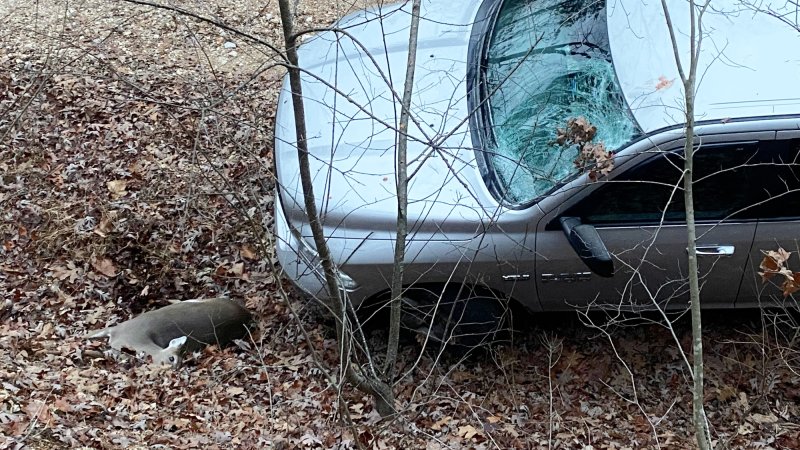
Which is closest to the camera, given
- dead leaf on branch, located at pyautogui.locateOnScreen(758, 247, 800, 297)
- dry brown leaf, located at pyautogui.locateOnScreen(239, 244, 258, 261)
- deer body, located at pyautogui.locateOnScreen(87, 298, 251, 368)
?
dead leaf on branch, located at pyautogui.locateOnScreen(758, 247, 800, 297)

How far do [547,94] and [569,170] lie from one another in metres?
0.58

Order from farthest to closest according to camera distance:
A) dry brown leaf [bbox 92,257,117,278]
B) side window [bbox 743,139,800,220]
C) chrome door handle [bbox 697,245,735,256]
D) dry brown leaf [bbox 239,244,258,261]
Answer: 1. dry brown leaf [bbox 239,244,258,261]
2. dry brown leaf [bbox 92,257,117,278]
3. chrome door handle [bbox 697,245,735,256]
4. side window [bbox 743,139,800,220]

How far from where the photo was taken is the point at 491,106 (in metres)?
4.57

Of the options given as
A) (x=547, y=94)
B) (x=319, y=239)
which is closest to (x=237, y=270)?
(x=319, y=239)

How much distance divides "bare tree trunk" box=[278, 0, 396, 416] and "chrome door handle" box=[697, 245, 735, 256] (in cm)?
187

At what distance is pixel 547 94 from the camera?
14.9 feet

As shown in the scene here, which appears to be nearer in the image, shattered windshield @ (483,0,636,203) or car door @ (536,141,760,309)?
car door @ (536,141,760,309)

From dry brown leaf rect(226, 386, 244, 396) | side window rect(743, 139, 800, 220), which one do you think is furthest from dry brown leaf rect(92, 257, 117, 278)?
side window rect(743, 139, 800, 220)

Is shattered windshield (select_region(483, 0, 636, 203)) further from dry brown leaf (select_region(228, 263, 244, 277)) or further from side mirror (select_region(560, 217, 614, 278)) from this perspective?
dry brown leaf (select_region(228, 263, 244, 277))

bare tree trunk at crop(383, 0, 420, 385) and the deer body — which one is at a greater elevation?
bare tree trunk at crop(383, 0, 420, 385)

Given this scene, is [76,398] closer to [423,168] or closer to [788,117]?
[423,168]

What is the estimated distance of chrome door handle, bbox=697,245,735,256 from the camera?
417 cm

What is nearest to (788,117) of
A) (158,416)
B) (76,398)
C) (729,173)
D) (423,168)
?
(729,173)

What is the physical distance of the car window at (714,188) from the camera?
3924mm
